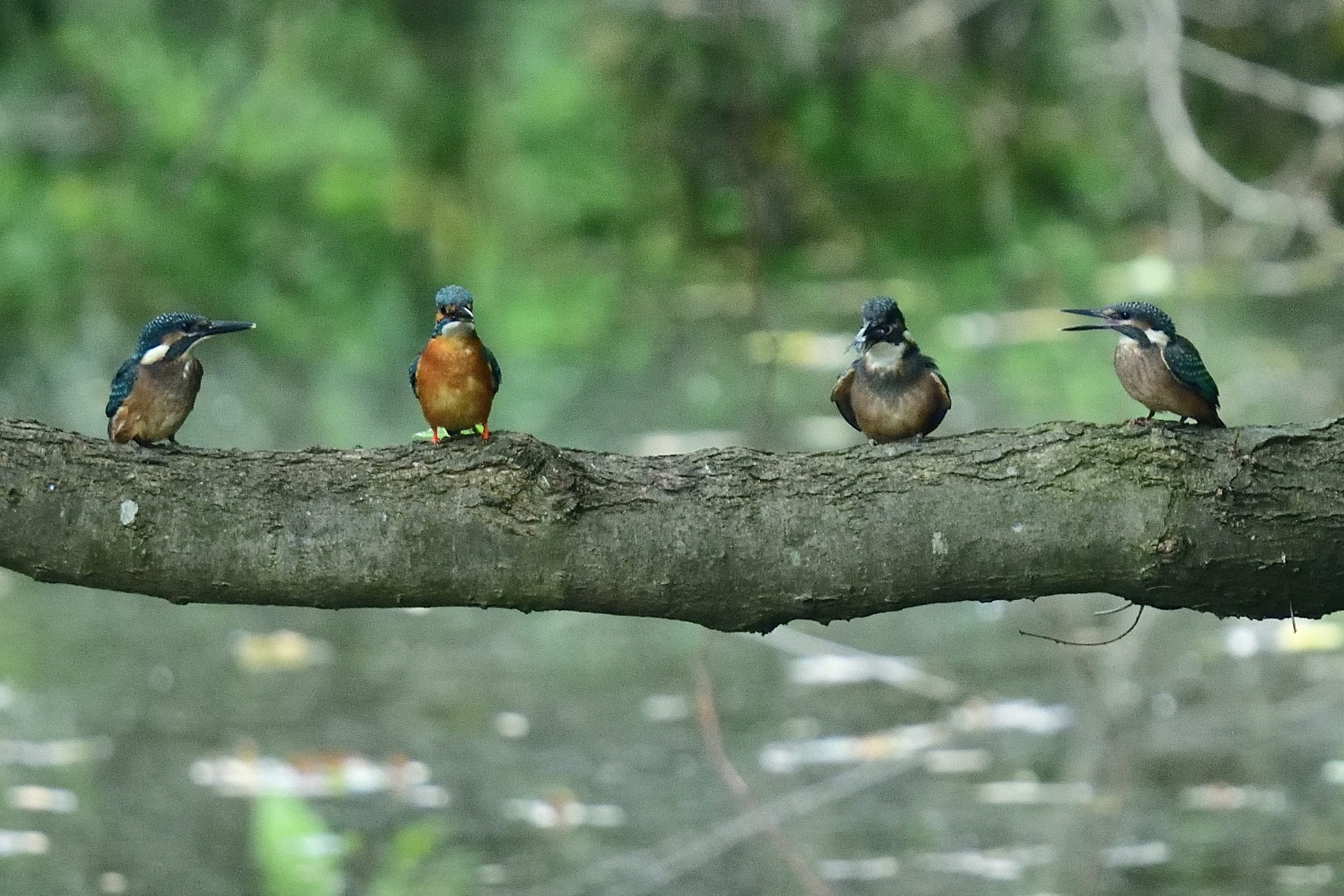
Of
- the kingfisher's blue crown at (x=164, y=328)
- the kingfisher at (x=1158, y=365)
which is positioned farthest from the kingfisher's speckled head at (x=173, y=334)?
the kingfisher at (x=1158, y=365)

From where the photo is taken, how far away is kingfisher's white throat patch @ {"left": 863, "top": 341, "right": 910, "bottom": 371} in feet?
9.50

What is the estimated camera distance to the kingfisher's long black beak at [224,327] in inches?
111

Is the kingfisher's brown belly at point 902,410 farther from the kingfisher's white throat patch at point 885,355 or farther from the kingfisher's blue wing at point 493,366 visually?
the kingfisher's blue wing at point 493,366

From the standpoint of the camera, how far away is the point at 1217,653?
584cm

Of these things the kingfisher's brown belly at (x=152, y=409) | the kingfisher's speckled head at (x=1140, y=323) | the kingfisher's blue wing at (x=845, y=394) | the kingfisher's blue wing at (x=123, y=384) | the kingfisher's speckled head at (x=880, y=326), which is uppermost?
the kingfisher's speckled head at (x=880, y=326)

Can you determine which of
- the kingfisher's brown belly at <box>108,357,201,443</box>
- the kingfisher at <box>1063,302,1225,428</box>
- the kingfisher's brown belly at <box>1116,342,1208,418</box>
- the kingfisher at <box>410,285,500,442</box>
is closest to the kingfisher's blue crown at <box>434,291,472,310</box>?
the kingfisher at <box>410,285,500,442</box>

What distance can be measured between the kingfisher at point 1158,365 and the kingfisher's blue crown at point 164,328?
1.38 meters

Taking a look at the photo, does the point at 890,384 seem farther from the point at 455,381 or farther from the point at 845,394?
the point at 455,381

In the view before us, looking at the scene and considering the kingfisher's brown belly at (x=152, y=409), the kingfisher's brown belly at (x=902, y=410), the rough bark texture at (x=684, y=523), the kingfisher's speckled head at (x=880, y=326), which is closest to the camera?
the rough bark texture at (x=684, y=523)

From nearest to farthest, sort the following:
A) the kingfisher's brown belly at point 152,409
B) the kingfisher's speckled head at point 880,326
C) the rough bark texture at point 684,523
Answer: the rough bark texture at point 684,523
the kingfisher's brown belly at point 152,409
the kingfisher's speckled head at point 880,326

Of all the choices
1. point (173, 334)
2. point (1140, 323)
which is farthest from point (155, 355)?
point (1140, 323)

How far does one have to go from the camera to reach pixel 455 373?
2.83m

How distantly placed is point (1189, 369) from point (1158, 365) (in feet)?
0.16

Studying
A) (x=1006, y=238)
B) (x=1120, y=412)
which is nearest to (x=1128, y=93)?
(x=1006, y=238)
